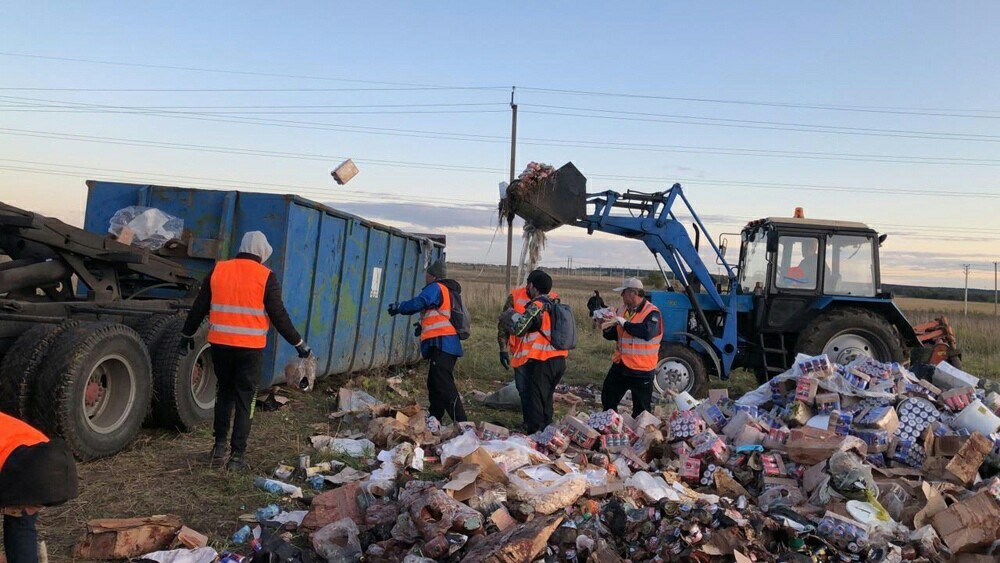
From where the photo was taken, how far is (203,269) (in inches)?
277

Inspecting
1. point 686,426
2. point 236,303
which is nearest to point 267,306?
point 236,303

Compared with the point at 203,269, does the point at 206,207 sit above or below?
above

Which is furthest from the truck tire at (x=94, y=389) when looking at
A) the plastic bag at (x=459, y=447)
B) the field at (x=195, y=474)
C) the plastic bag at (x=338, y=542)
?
the plastic bag at (x=459, y=447)

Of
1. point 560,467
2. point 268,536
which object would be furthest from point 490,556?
point 560,467

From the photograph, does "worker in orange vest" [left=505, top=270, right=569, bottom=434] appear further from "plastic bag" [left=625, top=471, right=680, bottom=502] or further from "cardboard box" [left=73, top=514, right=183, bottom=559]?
"cardboard box" [left=73, top=514, right=183, bottom=559]

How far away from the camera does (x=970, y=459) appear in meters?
5.30

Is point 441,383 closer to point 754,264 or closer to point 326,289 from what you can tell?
point 326,289

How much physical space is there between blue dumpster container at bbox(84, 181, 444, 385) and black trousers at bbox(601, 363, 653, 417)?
302cm

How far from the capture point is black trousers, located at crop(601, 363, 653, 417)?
6836 millimetres

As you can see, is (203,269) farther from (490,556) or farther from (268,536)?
(490,556)

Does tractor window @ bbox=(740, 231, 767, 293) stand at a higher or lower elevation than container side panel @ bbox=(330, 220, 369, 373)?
higher

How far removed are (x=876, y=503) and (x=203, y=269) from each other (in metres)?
5.79

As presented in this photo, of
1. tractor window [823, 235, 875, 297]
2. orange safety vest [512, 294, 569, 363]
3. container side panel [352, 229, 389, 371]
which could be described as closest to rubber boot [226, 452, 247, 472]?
orange safety vest [512, 294, 569, 363]

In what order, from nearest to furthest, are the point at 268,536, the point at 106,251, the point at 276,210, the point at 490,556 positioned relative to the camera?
the point at 490,556
the point at 268,536
the point at 106,251
the point at 276,210
